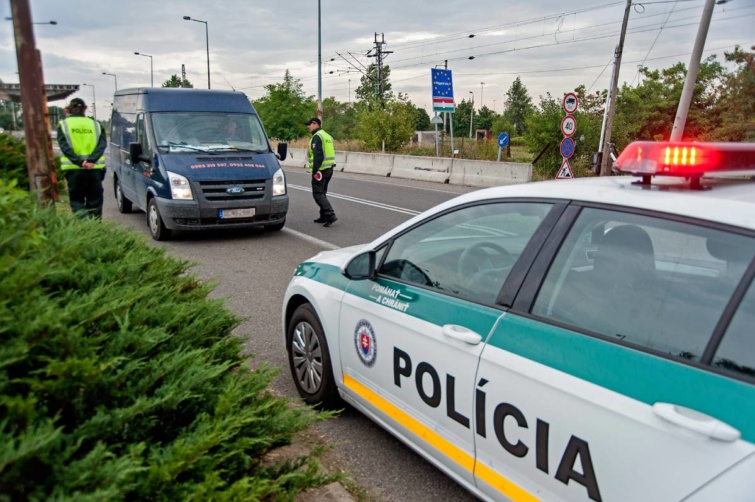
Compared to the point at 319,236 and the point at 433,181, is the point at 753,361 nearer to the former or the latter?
the point at 319,236

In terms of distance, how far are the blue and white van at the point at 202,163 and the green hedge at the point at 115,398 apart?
6.78 m

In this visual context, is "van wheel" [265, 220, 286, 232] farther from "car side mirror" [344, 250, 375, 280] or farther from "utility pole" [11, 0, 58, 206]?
"car side mirror" [344, 250, 375, 280]

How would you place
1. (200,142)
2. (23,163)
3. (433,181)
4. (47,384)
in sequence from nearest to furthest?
1. (47,384)
2. (200,142)
3. (23,163)
4. (433,181)

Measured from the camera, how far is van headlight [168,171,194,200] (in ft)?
30.0

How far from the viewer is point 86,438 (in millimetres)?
1694

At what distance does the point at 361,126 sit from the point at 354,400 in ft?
109

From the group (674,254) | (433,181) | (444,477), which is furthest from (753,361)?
(433,181)

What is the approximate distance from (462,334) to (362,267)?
39.1 inches

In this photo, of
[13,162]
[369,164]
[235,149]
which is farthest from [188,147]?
[369,164]

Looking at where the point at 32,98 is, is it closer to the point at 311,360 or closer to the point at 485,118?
the point at 311,360

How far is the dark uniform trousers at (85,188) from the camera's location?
884cm

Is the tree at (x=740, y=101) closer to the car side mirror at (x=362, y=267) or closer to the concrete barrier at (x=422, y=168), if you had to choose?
the concrete barrier at (x=422, y=168)

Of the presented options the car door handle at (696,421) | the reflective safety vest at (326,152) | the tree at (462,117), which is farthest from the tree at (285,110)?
the tree at (462,117)

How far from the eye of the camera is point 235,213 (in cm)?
948
